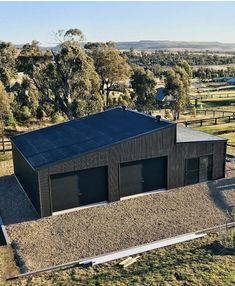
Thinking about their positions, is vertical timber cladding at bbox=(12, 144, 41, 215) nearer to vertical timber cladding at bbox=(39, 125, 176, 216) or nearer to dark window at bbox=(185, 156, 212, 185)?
vertical timber cladding at bbox=(39, 125, 176, 216)

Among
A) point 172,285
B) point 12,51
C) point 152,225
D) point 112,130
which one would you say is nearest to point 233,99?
point 12,51

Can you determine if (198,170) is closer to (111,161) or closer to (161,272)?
(111,161)

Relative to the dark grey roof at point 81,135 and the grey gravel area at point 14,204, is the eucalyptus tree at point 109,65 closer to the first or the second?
the dark grey roof at point 81,135

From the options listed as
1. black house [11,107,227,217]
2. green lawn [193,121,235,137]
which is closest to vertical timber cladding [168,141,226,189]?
black house [11,107,227,217]

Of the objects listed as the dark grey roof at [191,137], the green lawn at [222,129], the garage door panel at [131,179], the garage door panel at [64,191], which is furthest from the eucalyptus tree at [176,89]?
the garage door panel at [64,191]

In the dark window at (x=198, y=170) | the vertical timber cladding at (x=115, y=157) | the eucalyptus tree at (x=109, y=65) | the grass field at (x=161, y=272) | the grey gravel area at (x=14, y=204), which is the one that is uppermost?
the eucalyptus tree at (x=109, y=65)

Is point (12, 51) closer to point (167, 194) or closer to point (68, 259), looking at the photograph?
point (167, 194)
